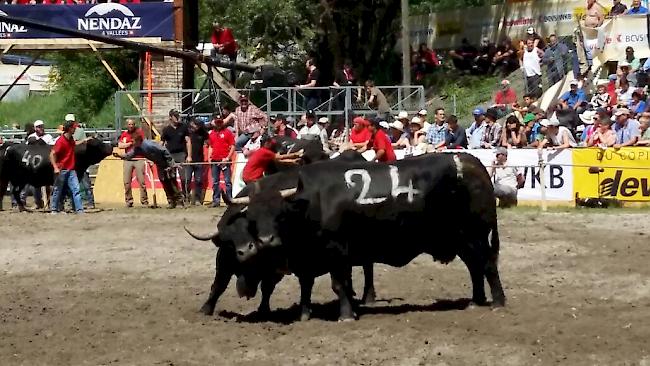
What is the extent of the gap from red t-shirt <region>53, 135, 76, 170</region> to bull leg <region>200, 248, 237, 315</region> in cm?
1045

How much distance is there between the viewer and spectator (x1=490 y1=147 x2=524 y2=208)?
20734 millimetres

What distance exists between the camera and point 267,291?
464 inches

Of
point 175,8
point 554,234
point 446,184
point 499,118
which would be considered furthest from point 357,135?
point 175,8

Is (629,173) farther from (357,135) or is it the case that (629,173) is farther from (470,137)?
(357,135)

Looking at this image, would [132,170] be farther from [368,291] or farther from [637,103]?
[368,291]

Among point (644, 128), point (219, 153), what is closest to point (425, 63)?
point (219, 153)

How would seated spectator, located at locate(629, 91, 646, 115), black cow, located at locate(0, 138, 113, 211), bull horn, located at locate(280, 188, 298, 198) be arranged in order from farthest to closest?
1. black cow, located at locate(0, 138, 113, 211)
2. seated spectator, located at locate(629, 91, 646, 115)
3. bull horn, located at locate(280, 188, 298, 198)

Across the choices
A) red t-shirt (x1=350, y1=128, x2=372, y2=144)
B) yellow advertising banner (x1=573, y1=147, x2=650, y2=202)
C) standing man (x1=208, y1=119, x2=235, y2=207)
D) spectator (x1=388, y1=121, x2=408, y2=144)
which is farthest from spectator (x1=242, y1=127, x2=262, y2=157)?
yellow advertising banner (x1=573, y1=147, x2=650, y2=202)

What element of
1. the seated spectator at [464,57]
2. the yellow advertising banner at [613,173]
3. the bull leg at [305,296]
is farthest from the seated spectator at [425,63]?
the bull leg at [305,296]

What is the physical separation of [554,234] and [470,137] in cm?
548

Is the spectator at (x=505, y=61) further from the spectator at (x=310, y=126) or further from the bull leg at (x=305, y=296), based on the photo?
A: the bull leg at (x=305, y=296)

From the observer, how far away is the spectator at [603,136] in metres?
20.6

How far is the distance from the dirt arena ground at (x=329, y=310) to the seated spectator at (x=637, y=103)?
4784 millimetres

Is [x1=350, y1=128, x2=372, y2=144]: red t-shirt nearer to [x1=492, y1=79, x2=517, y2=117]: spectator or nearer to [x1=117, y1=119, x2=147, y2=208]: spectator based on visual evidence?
[x1=117, y1=119, x2=147, y2=208]: spectator
